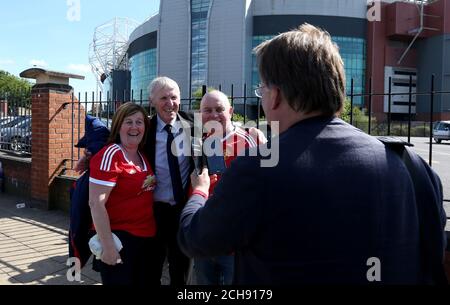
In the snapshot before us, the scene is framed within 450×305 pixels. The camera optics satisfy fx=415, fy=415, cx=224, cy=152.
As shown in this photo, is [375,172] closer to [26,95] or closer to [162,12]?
[26,95]

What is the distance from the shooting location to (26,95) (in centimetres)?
740

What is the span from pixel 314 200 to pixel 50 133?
6033 millimetres

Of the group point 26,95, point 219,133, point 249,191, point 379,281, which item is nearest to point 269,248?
point 249,191

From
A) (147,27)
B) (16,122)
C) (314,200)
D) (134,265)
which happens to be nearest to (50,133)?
(16,122)

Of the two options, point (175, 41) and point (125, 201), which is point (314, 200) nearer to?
point (125, 201)

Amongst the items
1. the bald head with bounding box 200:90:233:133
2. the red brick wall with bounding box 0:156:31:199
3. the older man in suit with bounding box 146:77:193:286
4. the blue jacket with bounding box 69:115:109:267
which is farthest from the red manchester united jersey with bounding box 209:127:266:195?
the red brick wall with bounding box 0:156:31:199

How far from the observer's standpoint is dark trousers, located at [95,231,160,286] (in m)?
2.49

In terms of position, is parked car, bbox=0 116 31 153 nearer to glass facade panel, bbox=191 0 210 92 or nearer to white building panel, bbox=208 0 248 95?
white building panel, bbox=208 0 248 95

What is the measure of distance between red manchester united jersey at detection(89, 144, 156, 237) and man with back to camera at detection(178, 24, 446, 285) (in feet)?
4.07

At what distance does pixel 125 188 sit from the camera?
2480 mm

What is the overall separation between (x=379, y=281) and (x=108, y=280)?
1756 mm

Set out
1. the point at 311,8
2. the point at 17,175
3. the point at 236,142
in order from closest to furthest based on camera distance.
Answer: the point at 236,142
the point at 17,175
the point at 311,8

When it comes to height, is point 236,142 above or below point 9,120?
below

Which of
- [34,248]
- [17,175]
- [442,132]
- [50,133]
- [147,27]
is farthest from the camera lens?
[147,27]
